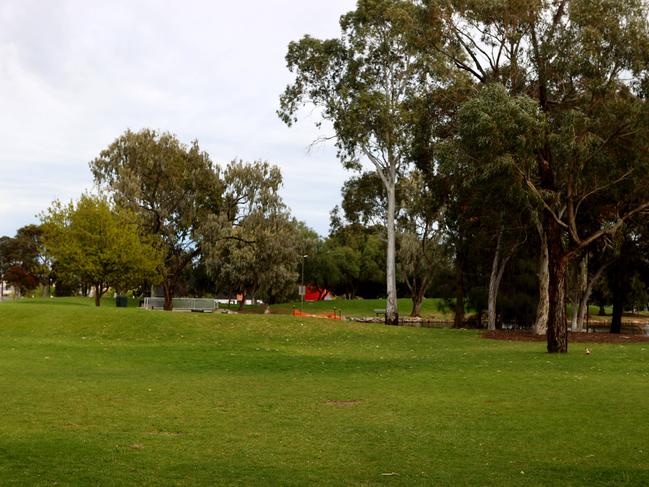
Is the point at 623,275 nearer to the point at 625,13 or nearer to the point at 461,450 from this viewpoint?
the point at 625,13

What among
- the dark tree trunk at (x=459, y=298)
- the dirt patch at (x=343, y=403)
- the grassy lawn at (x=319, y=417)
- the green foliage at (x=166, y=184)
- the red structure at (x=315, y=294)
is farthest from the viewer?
the red structure at (x=315, y=294)

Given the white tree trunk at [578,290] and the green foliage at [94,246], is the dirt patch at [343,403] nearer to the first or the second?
the green foliage at [94,246]

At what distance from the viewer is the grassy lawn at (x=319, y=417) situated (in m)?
9.03

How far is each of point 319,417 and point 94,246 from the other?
119ft

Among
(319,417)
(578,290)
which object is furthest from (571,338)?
(319,417)

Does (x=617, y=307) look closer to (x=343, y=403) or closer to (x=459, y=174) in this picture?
(x=459, y=174)

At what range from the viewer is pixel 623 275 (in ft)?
165

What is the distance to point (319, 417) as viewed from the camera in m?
13.4

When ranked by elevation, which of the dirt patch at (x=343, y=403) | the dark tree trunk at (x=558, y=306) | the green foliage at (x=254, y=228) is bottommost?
the dirt patch at (x=343, y=403)

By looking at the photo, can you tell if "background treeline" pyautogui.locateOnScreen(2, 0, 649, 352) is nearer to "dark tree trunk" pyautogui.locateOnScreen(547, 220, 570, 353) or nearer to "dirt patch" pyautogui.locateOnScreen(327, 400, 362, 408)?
"dark tree trunk" pyautogui.locateOnScreen(547, 220, 570, 353)

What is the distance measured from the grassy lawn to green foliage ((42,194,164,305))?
57.6 ft

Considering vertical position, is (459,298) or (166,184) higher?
(166,184)

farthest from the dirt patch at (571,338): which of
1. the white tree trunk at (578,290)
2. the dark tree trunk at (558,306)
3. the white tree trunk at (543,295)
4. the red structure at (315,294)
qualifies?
the red structure at (315,294)

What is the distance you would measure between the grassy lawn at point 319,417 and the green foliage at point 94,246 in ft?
57.6
